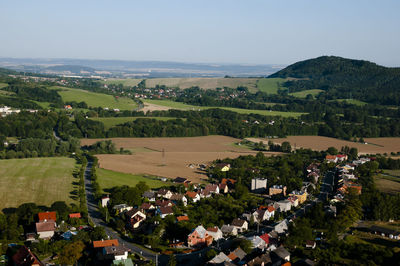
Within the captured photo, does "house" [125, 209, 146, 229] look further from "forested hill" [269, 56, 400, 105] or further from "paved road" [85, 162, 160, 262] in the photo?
"forested hill" [269, 56, 400, 105]

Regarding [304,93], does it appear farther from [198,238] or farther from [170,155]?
[198,238]

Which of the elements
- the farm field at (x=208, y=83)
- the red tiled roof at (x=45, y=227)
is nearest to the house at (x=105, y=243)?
the red tiled roof at (x=45, y=227)

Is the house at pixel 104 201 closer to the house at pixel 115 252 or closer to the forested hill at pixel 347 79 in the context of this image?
the house at pixel 115 252

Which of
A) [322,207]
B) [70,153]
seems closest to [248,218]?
[322,207]

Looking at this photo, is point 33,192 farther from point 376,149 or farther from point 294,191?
point 376,149

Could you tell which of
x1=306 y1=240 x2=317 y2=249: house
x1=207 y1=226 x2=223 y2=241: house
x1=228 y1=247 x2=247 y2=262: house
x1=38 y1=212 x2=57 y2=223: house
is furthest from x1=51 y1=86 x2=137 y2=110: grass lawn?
x1=228 y1=247 x2=247 y2=262: house

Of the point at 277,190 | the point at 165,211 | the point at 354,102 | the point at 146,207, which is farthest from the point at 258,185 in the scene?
the point at 354,102
